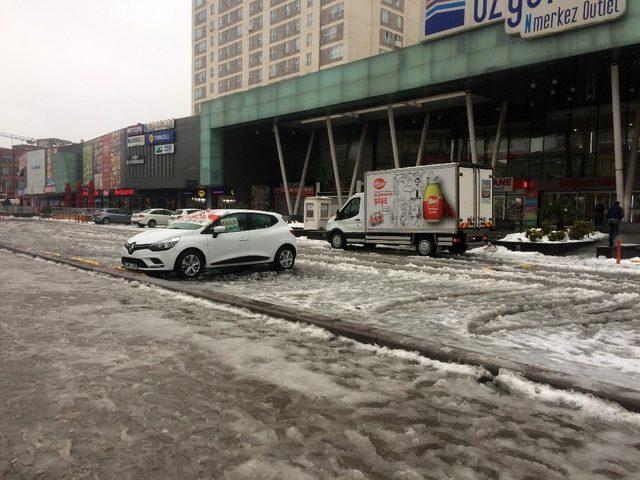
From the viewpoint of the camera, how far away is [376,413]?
12.6 feet

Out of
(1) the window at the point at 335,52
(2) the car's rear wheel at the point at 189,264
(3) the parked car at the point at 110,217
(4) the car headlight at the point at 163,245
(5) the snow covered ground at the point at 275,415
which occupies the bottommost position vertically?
(5) the snow covered ground at the point at 275,415

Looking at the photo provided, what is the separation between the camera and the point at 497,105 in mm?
34344

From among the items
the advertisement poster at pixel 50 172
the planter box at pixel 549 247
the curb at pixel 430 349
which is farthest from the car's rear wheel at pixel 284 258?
the advertisement poster at pixel 50 172

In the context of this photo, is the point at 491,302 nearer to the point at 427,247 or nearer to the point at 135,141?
the point at 427,247

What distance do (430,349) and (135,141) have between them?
61935 mm

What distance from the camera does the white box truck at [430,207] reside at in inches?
665

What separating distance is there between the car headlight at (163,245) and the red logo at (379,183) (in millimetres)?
9767

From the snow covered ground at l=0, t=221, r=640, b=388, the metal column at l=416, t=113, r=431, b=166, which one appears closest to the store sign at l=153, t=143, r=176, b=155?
the metal column at l=416, t=113, r=431, b=166

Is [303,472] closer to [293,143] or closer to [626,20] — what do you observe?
[626,20]

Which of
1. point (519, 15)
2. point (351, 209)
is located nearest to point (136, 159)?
point (351, 209)

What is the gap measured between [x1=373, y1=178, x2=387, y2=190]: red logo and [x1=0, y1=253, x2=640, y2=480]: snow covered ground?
43.2 ft

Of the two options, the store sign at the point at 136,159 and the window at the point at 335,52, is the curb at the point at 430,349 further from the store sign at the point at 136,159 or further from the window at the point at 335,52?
the window at the point at 335,52

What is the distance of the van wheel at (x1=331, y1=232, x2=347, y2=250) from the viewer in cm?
2064

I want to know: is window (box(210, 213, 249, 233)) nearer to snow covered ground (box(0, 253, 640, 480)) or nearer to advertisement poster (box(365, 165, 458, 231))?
snow covered ground (box(0, 253, 640, 480))
